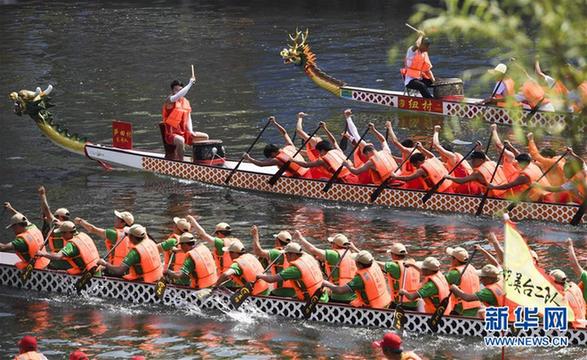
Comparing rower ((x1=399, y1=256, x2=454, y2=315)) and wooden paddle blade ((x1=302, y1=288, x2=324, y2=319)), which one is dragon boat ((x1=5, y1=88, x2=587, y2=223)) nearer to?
rower ((x1=399, y1=256, x2=454, y2=315))

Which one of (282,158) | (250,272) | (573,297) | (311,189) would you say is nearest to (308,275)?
(250,272)

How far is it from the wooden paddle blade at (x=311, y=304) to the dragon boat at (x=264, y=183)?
18.6 ft

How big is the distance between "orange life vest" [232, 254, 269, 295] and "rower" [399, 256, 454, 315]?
2414 mm

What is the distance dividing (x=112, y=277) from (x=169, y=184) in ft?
27.2

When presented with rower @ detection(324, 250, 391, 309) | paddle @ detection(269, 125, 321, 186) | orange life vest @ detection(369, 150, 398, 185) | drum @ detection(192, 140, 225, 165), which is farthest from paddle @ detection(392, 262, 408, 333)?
drum @ detection(192, 140, 225, 165)

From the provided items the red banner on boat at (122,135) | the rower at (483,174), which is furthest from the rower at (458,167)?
the red banner on boat at (122,135)

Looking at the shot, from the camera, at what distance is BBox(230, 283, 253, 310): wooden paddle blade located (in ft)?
62.8

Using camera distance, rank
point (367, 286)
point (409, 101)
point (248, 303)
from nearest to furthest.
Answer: point (367, 286), point (248, 303), point (409, 101)

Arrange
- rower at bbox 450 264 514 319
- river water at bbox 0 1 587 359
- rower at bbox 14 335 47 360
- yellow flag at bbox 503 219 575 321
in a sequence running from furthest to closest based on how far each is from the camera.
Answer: river water at bbox 0 1 587 359 < rower at bbox 450 264 514 319 < yellow flag at bbox 503 219 575 321 < rower at bbox 14 335 47 360

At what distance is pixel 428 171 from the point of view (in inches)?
982

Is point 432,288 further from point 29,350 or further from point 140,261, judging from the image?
point 29,350

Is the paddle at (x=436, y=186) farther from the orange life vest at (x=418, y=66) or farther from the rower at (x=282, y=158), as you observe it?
the orange life vest at (x=418, y=66)

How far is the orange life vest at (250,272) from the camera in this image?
19.2m

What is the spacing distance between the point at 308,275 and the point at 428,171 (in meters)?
6.93
